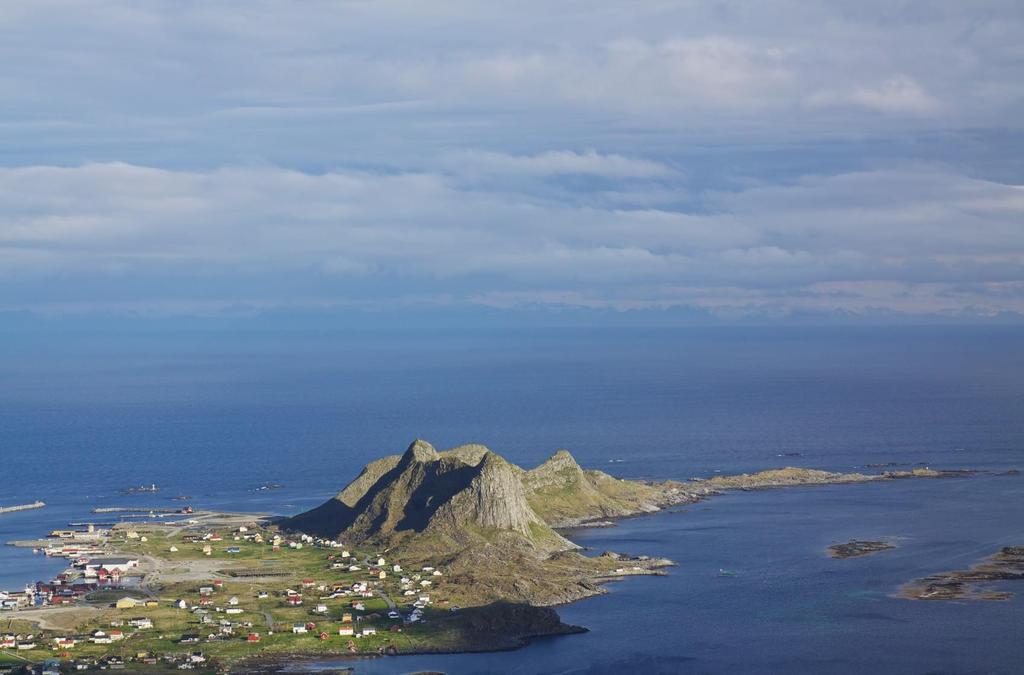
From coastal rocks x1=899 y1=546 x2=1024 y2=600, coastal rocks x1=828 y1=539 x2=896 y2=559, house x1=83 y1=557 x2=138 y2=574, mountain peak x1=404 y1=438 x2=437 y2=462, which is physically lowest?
coastal rocks x1=899 y1=546 x2=1024 y2=600

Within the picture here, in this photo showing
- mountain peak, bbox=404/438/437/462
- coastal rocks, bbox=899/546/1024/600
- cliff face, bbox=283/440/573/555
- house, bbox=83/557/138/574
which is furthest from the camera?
mountain peak, bbox=404/438/437/462

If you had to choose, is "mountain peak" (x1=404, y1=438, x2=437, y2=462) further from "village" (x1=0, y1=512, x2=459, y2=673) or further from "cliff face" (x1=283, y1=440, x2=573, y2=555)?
"village" (x1=0, y1=512, x2=459, y2=673)

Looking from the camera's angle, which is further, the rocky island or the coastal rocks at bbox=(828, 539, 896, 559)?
the coastal rocks at bbox=(828, 539, 896, 559)

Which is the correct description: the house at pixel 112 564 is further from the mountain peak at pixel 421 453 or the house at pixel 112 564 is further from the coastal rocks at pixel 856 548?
the coastal rocks at pixel 856 548

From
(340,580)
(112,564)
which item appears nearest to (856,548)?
(340,580)

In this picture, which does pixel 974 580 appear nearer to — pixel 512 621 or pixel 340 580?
pixel 512 621

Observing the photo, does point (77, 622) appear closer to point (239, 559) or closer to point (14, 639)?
point (14, 639)

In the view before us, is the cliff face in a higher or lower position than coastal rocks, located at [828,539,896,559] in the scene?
higher

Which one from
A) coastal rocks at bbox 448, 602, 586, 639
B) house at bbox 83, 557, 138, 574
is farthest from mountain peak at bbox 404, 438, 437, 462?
coastal rocks at bbox 448, 602, 586, 639
